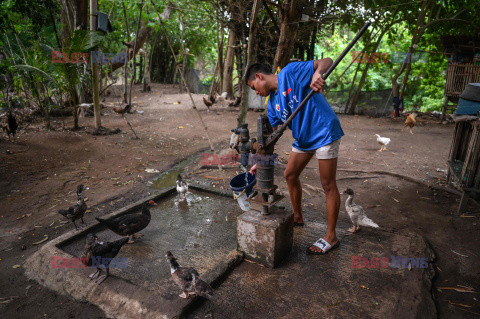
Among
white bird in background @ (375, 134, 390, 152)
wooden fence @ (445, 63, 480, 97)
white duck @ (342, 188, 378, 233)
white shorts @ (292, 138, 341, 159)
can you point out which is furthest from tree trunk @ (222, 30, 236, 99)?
white shorts @ (292, 138, 341, 159)

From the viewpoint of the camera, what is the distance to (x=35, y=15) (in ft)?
21.0

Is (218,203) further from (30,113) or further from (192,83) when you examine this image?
(192,83)

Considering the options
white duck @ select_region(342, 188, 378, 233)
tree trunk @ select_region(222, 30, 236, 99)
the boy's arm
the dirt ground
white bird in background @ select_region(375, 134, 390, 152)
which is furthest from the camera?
tree trunk @ select_region(222, 30, 236, 99)

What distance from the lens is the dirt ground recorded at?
2.77m

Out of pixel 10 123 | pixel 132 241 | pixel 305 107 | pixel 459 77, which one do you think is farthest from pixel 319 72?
pixel 459 77

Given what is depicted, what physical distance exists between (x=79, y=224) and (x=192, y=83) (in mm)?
18682

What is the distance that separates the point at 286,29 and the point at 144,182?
3.77 metres

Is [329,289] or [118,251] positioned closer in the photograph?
[329,289]

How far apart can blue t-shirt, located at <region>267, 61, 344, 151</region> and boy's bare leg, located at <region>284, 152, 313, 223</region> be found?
0.21m

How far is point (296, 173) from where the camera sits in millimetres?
3105

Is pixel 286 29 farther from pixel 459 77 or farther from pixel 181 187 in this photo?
pixel 459 77

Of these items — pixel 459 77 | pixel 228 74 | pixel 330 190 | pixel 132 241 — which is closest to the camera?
pixel 330 190

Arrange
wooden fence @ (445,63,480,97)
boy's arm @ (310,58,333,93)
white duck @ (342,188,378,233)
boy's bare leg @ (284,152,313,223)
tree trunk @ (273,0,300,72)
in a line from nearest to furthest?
1. boy's arm @ (310,58,333,93)
2. boy's bare leg @ (284,152,313,223)
3. white duck @ (342,188,378,233)
4. tree trunk @ (273,0,300,72)
5. wooden fence @ (445,63,480,97)

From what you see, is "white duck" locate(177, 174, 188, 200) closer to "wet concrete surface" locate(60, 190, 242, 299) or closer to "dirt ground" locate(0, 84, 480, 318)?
"wet concrete surface" locate(60, 190, 242, 299)
